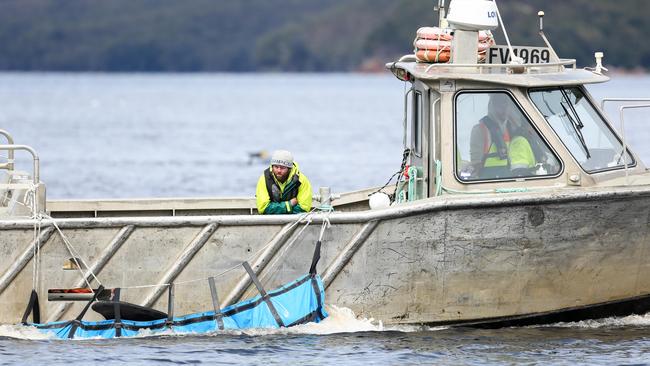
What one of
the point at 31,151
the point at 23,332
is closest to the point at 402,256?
the point at 31,151

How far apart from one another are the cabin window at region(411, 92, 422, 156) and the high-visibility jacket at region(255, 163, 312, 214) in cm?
123

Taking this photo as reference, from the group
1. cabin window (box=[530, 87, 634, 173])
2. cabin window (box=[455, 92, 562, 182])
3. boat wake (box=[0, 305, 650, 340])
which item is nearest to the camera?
boat wake (box=[0, 305, 650, 340])

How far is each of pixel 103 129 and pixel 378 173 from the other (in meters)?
33.1

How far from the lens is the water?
40.2ft

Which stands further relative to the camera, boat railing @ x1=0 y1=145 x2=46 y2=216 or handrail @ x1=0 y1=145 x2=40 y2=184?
boat railing @ x1=0 y1=145 x2=46 y2=216

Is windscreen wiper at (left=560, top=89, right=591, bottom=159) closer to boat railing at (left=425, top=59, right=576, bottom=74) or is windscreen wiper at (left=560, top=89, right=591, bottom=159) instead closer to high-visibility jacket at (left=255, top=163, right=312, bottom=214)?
boat railing at (left=425, top=59, right=576, bottom=74)

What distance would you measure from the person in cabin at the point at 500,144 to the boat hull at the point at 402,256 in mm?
565

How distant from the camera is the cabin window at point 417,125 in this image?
13.3 m

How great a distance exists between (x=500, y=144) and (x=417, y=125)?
1.10 m

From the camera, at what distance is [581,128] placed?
12.9 metres

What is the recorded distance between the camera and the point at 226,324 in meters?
12.6

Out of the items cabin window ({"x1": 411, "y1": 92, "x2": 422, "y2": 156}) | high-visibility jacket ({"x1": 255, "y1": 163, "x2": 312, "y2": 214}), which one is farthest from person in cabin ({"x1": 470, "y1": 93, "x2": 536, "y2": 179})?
high-visibility jacket ({"x1": 255, "y1": 163, "x2": 312, "y2": 214})

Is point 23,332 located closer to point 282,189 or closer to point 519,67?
point 282,189

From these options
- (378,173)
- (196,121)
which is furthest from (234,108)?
(378,173)
